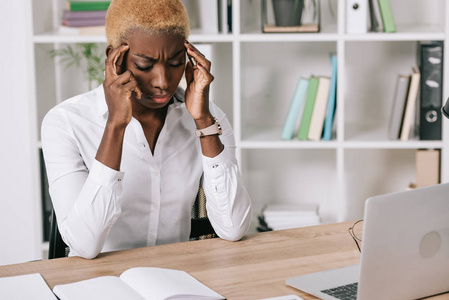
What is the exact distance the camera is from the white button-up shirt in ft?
5.42

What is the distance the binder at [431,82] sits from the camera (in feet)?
8.90

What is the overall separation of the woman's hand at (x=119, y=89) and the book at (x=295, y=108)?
124 centimetres

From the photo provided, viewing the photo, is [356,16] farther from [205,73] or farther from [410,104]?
[205,73]

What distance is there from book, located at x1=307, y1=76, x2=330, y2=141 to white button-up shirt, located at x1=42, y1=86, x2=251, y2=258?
37.0 inches

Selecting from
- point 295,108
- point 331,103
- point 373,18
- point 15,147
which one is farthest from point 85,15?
point 373,18

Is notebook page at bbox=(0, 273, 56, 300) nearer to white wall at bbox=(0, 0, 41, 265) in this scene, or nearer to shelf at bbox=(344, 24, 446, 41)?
white wall at bbox=(0, 0, 41, 265)

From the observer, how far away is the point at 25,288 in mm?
1380

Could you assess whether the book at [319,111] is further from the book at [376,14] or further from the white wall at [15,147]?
the white wall at [15,147]

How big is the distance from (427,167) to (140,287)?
179 cm

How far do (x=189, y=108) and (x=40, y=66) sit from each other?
131 cm

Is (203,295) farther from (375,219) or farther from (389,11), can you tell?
(389,11)

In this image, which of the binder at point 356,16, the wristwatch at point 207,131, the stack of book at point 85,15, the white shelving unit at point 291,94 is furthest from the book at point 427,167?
the stack of book at point 85,15

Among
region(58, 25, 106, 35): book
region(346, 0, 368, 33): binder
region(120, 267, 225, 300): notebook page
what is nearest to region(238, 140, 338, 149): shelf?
region(346, 0, 368, 33): binder

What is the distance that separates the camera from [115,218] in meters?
1.66
